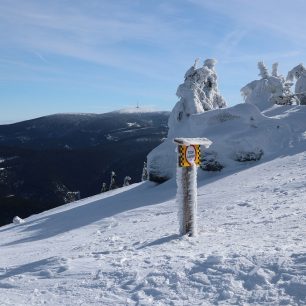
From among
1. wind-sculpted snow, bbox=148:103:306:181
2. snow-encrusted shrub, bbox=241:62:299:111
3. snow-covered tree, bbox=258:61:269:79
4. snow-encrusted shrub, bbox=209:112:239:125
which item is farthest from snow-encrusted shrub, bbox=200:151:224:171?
snow-covered tree, bbox=258:61:269:79

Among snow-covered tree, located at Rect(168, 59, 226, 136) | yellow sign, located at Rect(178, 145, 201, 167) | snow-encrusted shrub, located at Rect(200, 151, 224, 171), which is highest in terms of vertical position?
snow-covered tree, located at Rect(168, 59, 226, 136)

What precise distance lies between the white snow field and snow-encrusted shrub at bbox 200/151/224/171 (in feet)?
16.5

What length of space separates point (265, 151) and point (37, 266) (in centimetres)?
1475

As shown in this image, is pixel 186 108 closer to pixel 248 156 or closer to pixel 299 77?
pixel 248 156

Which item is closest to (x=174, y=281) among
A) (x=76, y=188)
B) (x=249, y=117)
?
(x=249, y=117)

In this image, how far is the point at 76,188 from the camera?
9931cm

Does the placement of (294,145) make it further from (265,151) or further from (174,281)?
(174,281)

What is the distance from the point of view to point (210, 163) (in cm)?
1947

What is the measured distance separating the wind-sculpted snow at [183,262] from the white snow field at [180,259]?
0.01 meters

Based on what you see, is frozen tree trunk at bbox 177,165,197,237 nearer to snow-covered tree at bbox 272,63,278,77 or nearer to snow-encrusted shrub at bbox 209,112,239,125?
snow-encrusted shrub at bbox 209,112,239,125

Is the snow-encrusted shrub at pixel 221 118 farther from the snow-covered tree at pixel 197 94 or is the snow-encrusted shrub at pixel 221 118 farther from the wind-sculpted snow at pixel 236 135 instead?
the snow-covered tree at pixel 197 94

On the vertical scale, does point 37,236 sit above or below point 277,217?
below

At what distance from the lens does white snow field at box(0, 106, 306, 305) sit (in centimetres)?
547

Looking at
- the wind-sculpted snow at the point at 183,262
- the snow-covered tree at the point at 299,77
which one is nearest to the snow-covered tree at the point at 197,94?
the snow-covered tree at the point at 299,77
